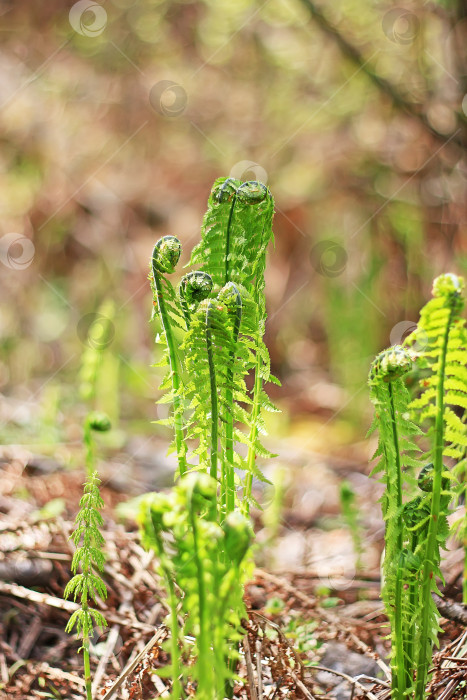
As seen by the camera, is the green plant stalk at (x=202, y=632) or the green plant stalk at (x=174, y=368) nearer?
the green plant stalk at (x=202, y=632)

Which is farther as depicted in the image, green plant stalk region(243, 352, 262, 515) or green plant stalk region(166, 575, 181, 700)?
green plant stalk region(243, 352, 262, 515)

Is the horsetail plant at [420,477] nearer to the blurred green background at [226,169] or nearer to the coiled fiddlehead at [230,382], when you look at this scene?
the coiled fiddlehead at [230,382]

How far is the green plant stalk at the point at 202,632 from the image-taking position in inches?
30.2

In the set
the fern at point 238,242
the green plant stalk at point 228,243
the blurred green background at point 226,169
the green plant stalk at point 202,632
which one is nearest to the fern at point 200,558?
the green plant stalk at point 202,632

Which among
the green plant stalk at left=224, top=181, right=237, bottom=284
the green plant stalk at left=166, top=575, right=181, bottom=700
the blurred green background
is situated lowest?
the green plant stalk at left=166, top=575, right=181, bottom=700

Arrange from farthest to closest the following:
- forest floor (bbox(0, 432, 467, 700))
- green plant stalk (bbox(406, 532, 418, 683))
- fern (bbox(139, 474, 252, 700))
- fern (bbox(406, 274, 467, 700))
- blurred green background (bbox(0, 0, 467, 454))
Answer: blurred green background (bbox(0, 0, 467, 454)) → forest floor (bbox(0, 432, 467, 700)) → green plant stalk (bbox(406, 532, 418, 683)) → fern (bbox(406, 274, 467, 700)) → fern (bbox(139, 474, 252, 700))

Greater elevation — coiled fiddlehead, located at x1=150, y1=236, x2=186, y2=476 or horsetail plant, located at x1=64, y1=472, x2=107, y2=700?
coiled fiddlehead, located at x1=150, y1=236, x2=186, y2=476

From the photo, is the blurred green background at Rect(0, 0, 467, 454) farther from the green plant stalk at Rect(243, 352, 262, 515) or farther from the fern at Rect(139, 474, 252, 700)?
the fern at Rect(139, 474, 252, 700)

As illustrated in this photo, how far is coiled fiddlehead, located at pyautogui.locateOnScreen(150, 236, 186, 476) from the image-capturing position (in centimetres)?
104

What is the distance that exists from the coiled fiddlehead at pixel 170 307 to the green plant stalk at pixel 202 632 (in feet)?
0.95

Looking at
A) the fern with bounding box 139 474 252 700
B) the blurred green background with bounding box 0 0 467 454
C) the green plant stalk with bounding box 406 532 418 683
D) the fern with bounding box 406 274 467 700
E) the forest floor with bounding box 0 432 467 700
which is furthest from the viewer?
the blurred green background with bounding box 0 0 467 454

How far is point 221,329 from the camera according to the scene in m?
0.95

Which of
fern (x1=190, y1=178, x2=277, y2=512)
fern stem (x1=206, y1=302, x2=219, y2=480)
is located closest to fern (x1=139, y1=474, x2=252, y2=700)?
fern stem (x1=206, y1=302, x2=219, y2=480)

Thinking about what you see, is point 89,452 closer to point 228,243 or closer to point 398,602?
point 228,243
